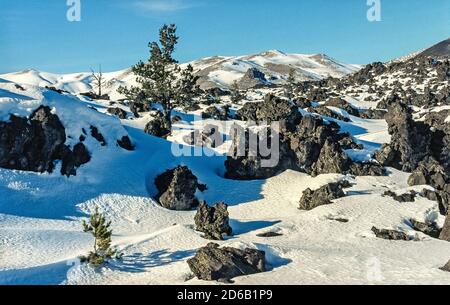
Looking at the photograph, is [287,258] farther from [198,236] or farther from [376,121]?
[376,121]

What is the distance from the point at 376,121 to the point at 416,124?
3474 centimetres

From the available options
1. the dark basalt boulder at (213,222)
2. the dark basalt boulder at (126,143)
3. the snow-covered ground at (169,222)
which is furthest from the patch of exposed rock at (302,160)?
the dark basalt boulder at (213,222)

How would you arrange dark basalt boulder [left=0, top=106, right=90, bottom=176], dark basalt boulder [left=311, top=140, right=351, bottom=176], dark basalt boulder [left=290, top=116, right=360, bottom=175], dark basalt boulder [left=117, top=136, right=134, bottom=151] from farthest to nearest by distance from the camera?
1. dark basalt boulder [left=290, top=116, right=360, bottom=175]
2. dark basalt boulder [left=311, top=140, right=351, bottom=176]
3. dark basalt boulder [left=117, top=136, right=134, bottom=151]
4. dark basalt boulder [left=0, top=106, right=90, bottom=176]

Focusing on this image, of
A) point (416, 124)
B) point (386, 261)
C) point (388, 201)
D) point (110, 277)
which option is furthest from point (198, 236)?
point (416, 124)

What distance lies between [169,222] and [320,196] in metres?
13.0

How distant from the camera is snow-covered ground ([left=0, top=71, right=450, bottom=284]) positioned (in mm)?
27422

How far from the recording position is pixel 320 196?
137 ft

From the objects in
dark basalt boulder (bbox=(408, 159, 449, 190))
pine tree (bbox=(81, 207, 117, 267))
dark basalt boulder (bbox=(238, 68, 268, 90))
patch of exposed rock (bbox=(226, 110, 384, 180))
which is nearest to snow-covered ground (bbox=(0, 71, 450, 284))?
pine tree (bbox=(81, 207, 117, 267))

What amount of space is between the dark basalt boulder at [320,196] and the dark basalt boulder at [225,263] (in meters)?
14.6

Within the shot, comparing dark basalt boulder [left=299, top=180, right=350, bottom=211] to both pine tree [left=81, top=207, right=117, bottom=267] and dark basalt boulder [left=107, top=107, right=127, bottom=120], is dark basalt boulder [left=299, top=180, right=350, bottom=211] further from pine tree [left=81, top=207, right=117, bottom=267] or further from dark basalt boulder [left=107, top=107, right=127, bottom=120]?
dark basalt boulder [left=107, top=107, right=127, bottom=120]

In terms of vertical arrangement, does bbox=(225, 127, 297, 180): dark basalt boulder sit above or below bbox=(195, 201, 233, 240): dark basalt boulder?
above

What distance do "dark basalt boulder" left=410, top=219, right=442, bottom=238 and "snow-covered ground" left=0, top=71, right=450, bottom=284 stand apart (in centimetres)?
68

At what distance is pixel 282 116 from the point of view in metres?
58.8

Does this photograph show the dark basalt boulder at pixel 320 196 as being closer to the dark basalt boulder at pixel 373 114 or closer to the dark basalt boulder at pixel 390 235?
the dark basalt boulder at pixel 390 235
